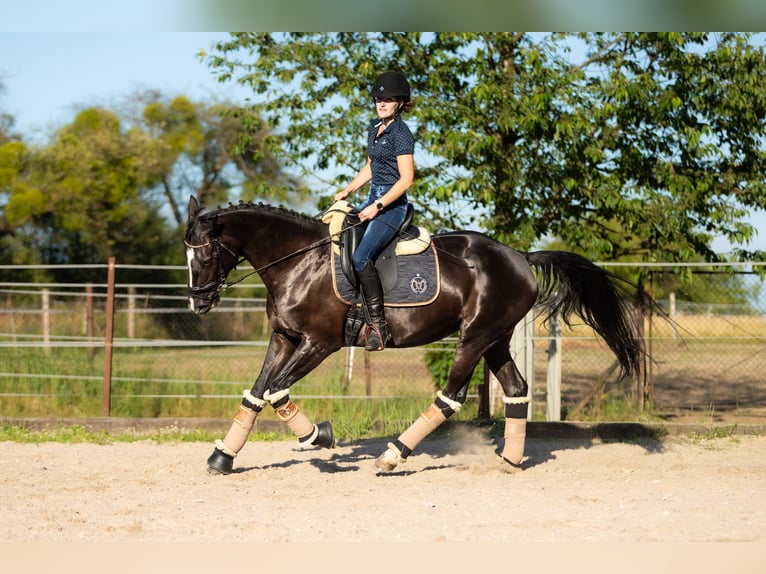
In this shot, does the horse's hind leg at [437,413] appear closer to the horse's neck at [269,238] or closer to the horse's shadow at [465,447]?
the horse's shadow at [465,447]

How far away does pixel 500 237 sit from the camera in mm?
9844

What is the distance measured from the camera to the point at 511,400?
7324 mm

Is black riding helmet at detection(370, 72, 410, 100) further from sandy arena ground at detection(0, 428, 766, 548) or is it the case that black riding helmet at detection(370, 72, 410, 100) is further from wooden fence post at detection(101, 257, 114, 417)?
wooden fence post at detection(101, 257, 114, 417)

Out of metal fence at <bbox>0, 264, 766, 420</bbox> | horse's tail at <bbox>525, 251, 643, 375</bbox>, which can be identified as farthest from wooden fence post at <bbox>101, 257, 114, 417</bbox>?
horse's tail at <bbox>525, 251, 643, 375</bbox>

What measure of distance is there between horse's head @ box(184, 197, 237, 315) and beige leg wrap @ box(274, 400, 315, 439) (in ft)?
3.25

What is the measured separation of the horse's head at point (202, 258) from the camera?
6.66m

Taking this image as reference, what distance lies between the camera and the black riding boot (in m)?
6.71

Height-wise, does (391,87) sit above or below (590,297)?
above

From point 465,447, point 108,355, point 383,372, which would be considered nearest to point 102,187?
point 383,372

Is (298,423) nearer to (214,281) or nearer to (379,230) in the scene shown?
(214,281)

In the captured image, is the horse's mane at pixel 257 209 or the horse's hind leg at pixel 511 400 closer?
the horse's mane at pixel 257 209

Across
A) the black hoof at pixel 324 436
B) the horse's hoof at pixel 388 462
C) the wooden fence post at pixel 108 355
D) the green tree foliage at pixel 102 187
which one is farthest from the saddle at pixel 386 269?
the green tree foliage at pixel 102 187

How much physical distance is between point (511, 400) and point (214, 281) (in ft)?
8.92

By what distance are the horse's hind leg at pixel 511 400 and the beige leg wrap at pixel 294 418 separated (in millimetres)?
1669
